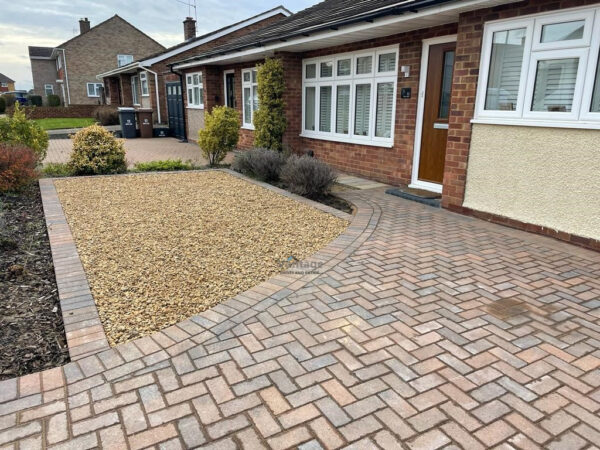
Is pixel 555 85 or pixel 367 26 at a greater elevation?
pixel 367 26

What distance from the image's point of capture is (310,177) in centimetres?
726

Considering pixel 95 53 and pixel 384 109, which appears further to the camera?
pixel 95 53

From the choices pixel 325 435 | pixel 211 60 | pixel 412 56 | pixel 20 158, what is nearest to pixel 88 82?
pixel 211 60

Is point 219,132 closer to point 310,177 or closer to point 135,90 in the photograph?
point 310,177

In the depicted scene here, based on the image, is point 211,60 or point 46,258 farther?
point 211,60

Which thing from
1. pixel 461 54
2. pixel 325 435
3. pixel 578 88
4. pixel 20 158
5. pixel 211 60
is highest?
pixel 211 60

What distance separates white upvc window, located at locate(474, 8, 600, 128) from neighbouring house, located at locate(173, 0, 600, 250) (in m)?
0.01

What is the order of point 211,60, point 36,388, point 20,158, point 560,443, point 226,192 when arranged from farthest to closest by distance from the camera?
point 211,60 < point 226,192 < point 20,158 < point 36,388 < point 560,443

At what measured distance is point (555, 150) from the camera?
5055 mm

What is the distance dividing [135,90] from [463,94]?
24.7m

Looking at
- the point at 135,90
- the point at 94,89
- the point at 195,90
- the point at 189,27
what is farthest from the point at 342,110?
the point at 94,89

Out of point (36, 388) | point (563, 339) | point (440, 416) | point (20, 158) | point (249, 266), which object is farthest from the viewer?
point (20, 158)

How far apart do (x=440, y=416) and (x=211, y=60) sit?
1336 cm

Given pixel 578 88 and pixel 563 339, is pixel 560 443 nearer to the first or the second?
pixel 563 339
